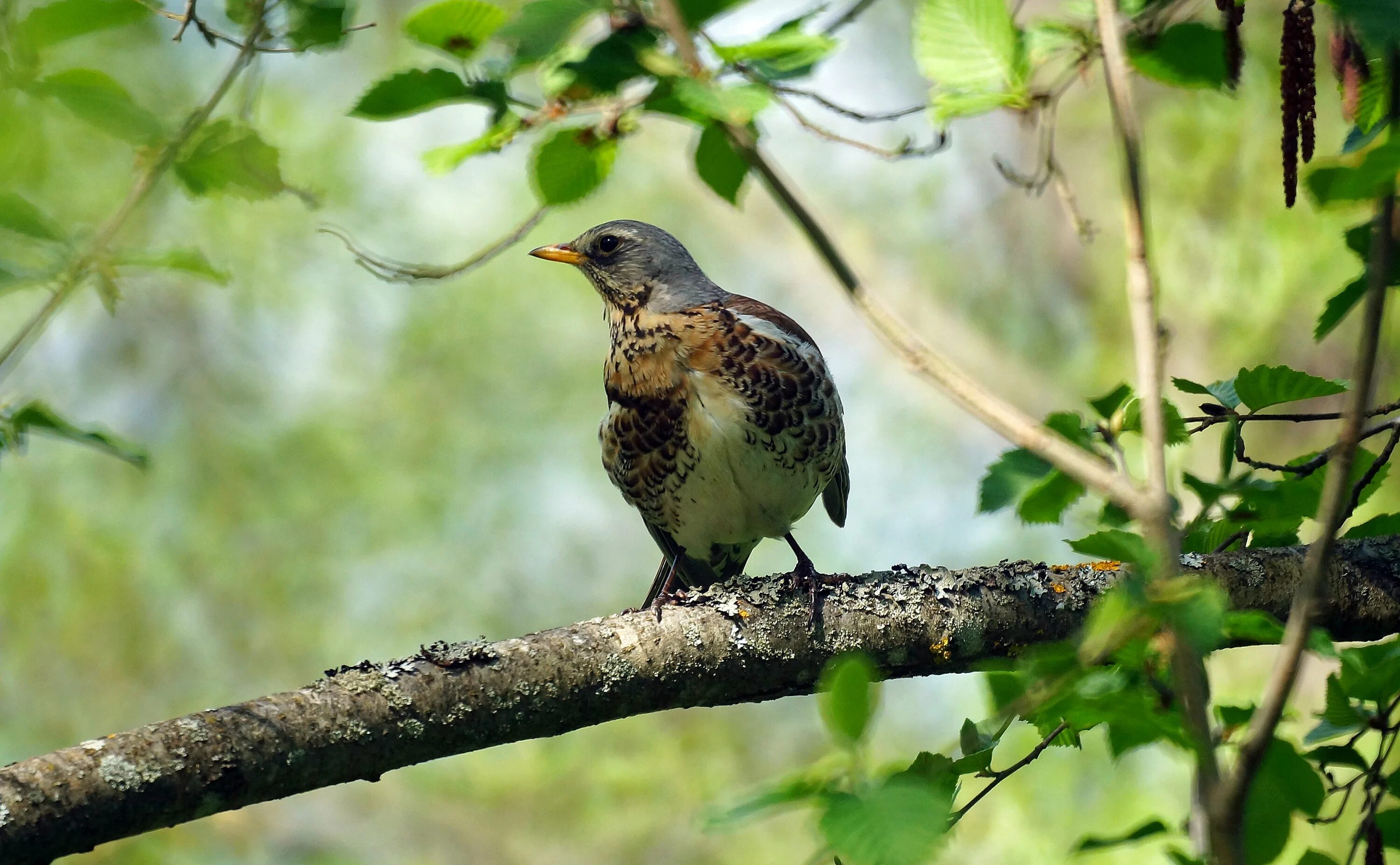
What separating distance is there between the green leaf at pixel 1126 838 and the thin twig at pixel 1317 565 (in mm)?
759

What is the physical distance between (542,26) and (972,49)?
78 cm

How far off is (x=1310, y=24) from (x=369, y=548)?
11.3m

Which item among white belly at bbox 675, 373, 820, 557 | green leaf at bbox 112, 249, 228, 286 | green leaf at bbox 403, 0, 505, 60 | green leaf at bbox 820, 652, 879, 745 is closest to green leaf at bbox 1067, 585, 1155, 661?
green leaf at bbox 820, 652, 879, 745

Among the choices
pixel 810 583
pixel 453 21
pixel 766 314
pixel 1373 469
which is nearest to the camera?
pixel 453 21

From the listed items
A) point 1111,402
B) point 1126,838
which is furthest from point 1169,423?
Result: point 1126,838

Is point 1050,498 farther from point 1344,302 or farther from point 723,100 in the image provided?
point 723,100

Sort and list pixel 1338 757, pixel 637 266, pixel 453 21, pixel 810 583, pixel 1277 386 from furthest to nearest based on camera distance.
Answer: pixel 637 266 → pixel 810 583 → pixel 1277 386 → pixel 1338 757 → pixel 453 21

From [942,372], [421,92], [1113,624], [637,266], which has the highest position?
[637,266]

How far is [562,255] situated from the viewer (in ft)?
15.0

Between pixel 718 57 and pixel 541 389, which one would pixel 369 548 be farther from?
pixel 718 57

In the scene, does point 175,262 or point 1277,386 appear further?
point 1277,386

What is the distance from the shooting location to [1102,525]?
2.60 m

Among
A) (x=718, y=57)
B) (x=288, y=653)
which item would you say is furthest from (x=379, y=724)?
(x=288, y=653)

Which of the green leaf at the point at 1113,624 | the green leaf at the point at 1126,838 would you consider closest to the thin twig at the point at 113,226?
the green leaf at the point at 1113,624
